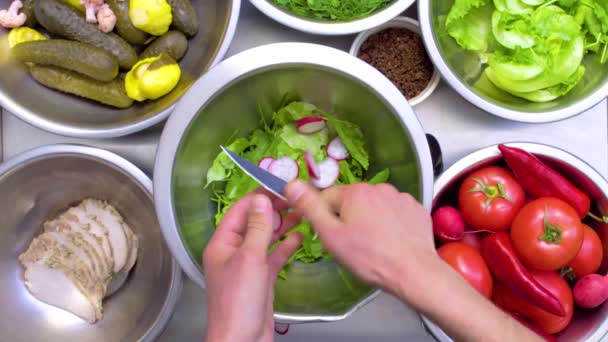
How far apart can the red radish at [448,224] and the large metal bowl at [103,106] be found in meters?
0.56

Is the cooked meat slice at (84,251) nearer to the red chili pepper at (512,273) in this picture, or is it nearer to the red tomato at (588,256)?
the red chili pepper at (512,273)

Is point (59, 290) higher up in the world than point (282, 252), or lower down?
lower down

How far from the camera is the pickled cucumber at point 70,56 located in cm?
97

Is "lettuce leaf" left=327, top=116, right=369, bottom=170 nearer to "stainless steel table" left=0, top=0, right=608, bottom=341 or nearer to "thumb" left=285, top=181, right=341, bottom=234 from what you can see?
"stainless steel table" left=0, top=0, right=608, bottom=341

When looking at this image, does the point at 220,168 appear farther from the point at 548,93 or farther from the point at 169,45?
the point at 548,93

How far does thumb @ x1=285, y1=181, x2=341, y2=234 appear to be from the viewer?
2.19 feet

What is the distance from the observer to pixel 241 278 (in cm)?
64

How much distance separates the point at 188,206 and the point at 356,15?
1.74 ft

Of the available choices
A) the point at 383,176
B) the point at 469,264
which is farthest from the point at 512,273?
the point at 383,176

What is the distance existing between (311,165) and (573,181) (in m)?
0.55

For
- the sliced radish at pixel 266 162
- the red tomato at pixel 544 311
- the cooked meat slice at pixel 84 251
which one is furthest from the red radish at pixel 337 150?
the cooked meat slice at pixel 84 251

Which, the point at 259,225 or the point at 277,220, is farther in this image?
the point at 277,220

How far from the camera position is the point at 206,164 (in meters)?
0.96

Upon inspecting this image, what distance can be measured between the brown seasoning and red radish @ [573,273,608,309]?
515 millimetres
